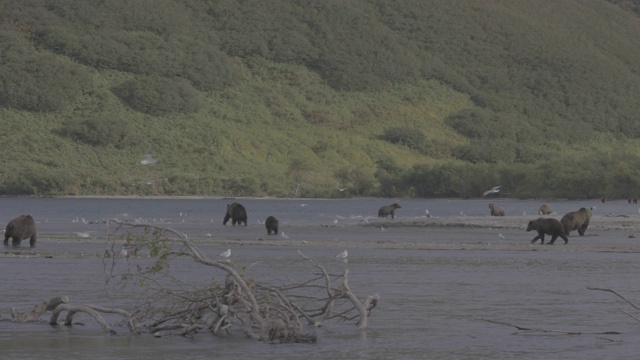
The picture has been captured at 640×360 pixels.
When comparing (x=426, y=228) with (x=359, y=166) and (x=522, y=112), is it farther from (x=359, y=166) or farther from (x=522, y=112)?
(x=522, y=112)

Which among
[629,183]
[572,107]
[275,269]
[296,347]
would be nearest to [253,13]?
[572,107]

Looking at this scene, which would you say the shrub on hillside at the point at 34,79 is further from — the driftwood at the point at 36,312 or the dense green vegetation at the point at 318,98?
the driftwood at the point at 36,312

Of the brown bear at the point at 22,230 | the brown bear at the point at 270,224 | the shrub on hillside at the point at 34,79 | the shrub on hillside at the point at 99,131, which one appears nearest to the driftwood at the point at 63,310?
the brown bear at the point at 22,230

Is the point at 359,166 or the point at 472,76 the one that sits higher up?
the point at 472,76

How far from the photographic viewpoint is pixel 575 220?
3956cm

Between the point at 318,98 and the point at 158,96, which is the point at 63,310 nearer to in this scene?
the point at 158,96

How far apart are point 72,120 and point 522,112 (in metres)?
55.5

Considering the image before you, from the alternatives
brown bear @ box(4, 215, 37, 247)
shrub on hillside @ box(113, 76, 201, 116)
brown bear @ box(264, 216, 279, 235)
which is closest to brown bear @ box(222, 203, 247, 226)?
brown bear @ box(264, 216, 279, 235)

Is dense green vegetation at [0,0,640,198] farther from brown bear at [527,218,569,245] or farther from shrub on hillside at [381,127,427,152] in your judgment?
brown bear at [527,218,569,245]

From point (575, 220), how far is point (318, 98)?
347 ft

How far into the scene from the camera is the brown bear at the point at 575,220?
128ft

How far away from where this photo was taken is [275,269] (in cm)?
2738

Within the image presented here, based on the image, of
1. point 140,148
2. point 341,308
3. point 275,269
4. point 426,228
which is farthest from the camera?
point 140,148

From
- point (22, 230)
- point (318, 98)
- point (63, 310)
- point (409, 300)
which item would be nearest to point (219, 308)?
point (63, 310)
